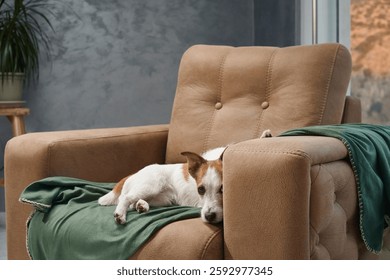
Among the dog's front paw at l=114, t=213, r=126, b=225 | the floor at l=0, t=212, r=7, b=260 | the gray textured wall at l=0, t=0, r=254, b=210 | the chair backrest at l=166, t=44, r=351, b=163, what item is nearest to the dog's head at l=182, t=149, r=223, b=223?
the dog's front paw at l=114, t=213, r=126, b=225

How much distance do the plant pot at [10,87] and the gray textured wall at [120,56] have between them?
0.27m

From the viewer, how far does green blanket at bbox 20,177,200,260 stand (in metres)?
2.00

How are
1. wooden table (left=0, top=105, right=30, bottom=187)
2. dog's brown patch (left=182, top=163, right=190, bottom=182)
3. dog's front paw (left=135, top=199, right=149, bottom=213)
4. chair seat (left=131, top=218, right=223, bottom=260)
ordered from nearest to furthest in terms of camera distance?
chair seat (left=131, top=218, right=223, bottom=260) → dog's front paw (left=135, top=199, right=149, bottom=213) → dog's brown patch (left=182, top=163, right=190, bottom=182) → wooden table (left=0, top=105, right=30, bottom=187)

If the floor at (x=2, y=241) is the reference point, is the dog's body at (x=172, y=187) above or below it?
above

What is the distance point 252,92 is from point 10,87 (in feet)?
6.27

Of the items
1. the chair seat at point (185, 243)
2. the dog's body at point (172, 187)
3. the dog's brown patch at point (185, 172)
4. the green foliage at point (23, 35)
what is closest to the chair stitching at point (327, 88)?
the dog's body at point (172, 187)

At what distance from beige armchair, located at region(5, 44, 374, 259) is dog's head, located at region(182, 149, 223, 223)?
1.5 inches

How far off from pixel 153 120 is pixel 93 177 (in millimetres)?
1947

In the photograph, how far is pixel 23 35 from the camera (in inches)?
162

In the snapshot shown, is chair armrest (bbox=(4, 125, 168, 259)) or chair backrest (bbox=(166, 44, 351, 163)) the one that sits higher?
chair backrest (bbox=(166, 44, 351, 163))

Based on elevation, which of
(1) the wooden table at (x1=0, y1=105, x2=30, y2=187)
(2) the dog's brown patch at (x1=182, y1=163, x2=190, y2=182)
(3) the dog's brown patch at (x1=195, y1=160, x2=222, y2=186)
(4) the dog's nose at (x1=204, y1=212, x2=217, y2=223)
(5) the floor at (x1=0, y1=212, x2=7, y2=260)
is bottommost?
(5) the floor at (x1=0, y1=212, x2=7, y2=260)

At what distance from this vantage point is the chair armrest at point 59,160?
2488 millimetres

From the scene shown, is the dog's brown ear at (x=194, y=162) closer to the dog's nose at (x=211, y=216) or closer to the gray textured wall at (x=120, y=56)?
the dog's nose at (x=211, y=216)

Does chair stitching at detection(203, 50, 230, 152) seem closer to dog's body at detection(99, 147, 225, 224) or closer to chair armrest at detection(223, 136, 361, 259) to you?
dog's body at detection(99, 147, 225, 224)
